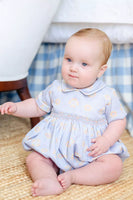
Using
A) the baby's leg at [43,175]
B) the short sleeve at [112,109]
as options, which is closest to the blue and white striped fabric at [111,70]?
the short sleeve at [112,109]

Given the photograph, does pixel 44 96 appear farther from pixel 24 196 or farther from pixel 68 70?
pixel 24 196

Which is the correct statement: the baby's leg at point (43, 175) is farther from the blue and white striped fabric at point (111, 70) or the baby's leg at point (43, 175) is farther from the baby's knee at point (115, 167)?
the blue and white striped fabric at point (111, 70)

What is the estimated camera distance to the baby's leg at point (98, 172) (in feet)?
2.65

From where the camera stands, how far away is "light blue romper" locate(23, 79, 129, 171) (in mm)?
845

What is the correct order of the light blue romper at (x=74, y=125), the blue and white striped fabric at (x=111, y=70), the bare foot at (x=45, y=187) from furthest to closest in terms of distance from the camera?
the blue and white striped fabric at (x=111, y=70) → the light blue romper at (x=74, y=125) → the bare foot at (x=45, y=187)

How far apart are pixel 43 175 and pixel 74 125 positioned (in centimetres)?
18

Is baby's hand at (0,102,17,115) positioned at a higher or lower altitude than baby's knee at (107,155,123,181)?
higher

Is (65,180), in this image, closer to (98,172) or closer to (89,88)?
(98,172)

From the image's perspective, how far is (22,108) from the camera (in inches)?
36.2

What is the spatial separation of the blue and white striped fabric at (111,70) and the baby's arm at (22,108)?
0.50m

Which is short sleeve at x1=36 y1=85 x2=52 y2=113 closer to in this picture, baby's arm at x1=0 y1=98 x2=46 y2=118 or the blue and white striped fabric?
baby's arm at x1=0 y1=98 x2=46 y2=118

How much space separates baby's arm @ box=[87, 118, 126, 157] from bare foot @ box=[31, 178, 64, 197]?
0.47 feet

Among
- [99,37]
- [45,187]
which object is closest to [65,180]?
[45,187]

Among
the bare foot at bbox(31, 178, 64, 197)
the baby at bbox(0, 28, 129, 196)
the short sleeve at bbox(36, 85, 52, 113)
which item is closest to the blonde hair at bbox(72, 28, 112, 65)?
the baby at bbox(0, 28, 129, 196)
